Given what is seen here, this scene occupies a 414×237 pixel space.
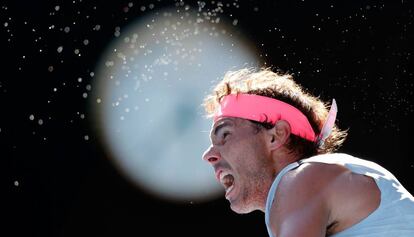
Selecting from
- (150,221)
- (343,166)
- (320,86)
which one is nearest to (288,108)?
(343,166)

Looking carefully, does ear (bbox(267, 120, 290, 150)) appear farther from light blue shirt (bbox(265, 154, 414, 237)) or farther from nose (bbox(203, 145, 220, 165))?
light blue shirt (bbox(265, 154, 414, 237))

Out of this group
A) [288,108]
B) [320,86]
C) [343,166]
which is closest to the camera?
[343,166]

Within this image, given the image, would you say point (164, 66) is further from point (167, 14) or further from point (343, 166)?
point (343, 166)

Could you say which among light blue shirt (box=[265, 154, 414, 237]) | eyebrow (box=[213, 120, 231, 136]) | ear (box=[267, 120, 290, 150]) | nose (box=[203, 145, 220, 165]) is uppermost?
eyebrow (box=[213, 120, 231, 136])

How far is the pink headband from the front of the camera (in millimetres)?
2186

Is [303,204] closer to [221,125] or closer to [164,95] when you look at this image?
[221,125]

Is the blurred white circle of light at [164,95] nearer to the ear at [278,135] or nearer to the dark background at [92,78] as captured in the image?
the dark background at [92,78]

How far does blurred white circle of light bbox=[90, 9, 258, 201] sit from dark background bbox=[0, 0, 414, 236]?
14 centimetres

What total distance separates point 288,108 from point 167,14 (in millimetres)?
2969

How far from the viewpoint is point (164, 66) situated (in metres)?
5.04

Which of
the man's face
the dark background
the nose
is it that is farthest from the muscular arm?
the dark background

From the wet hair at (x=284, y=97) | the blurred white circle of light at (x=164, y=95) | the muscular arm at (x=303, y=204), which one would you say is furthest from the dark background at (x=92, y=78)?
the muscular arm at (x=303, y=204)

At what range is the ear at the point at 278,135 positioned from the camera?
2.12 metres

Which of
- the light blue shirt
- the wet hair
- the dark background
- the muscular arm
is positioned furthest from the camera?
the dark background
